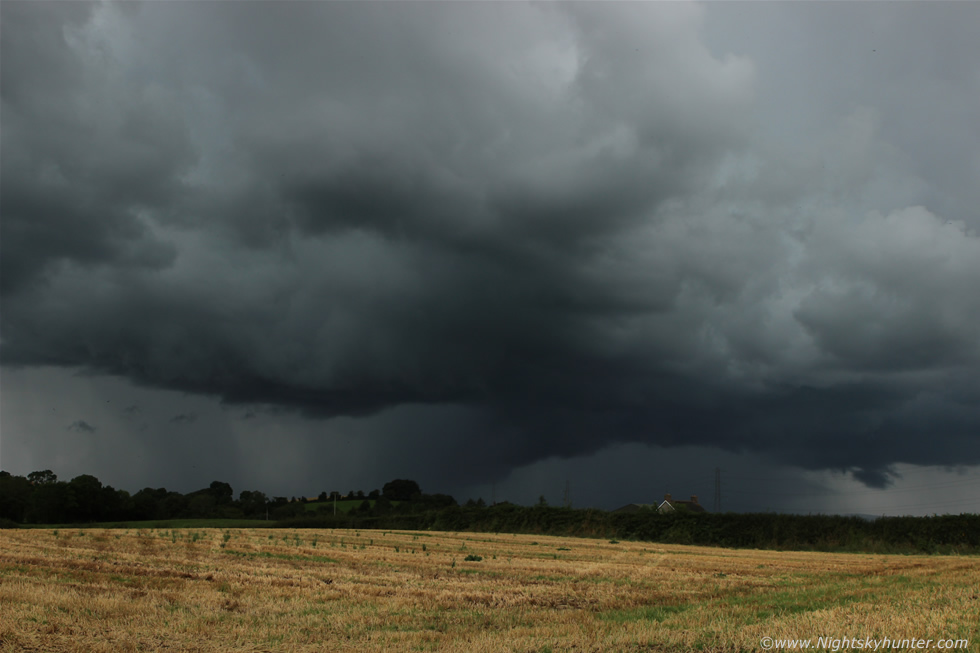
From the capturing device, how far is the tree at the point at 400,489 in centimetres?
16088

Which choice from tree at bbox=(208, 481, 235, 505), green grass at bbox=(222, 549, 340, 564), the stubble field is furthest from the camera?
tree at bbox=(208, 481, 235, 505)

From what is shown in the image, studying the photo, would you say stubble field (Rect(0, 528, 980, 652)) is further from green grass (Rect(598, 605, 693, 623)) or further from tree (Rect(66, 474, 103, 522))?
tree (Rect(66, 474, 103, 522))

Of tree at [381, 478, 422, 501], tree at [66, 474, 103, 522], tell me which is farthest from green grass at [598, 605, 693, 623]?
tree at [381, 478, 422, 501]

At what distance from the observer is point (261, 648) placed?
10.5m

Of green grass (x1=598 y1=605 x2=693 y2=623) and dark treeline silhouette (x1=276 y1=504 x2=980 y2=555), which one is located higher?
green grass (x1=598 y1=605 x2=693 y2=623)

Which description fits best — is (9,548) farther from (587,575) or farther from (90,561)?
(587,575)

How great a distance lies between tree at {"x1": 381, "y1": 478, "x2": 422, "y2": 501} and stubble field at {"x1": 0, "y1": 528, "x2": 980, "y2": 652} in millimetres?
139071

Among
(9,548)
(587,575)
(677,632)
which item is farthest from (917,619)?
(9,548)

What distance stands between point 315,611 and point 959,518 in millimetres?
54912

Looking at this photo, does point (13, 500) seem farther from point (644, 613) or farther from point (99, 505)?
point (644, 613)

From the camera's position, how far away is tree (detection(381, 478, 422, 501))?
161 meters

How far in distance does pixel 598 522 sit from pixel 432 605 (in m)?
54.0

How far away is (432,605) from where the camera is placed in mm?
14898

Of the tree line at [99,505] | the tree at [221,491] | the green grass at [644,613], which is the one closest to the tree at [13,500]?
the tree line at [99,505]
